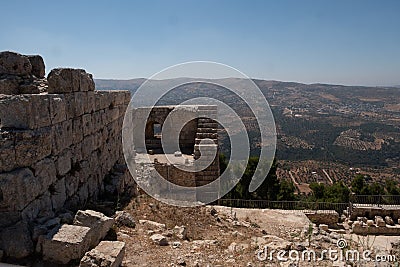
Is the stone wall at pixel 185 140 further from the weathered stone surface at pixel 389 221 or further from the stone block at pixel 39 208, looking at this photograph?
the weathered stone surface at pixel 389 221

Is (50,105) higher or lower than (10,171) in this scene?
higher

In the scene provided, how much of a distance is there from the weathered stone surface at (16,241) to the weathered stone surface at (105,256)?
0.73m

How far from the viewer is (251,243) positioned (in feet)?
19.4

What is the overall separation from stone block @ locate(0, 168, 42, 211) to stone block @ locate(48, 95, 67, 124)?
43.5 inches

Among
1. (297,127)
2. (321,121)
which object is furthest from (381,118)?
(297,127)

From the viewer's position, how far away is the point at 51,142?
5102mm

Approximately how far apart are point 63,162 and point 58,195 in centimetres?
56

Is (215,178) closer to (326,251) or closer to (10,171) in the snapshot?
(326,251)

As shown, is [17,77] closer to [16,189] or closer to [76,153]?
[76,153]

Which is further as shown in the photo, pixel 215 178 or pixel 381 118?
pixel 381 118

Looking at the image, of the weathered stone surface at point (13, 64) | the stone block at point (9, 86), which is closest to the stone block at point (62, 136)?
the stone block at point (9, 86)

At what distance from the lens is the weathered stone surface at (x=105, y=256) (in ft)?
12.5

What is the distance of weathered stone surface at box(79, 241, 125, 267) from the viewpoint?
12.5 feet

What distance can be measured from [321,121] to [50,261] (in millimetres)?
111030
